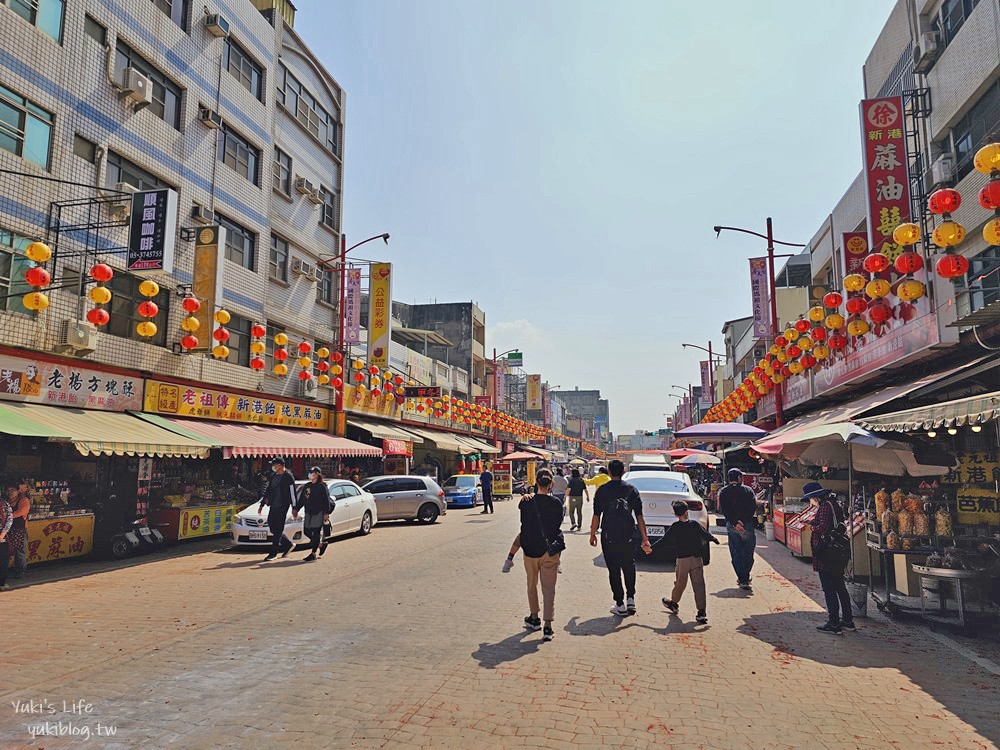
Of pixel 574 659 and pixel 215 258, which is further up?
pixel 215 258

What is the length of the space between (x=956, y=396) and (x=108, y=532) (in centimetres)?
1681

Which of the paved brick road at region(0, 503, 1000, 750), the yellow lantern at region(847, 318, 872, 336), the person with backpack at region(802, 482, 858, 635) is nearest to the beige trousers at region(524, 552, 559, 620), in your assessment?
the paved brick road at region(0, 503, 1000, 750)

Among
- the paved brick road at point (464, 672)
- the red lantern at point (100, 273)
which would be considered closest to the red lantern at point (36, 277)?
the red lantern at point (100, 273)

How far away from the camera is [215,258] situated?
618 inches

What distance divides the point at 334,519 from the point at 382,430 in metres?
11.7

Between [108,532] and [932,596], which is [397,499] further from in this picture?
[932,596]

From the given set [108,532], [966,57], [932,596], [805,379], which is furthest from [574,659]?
[805,379]

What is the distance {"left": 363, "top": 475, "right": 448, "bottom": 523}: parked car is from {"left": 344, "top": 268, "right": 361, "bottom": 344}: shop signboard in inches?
246

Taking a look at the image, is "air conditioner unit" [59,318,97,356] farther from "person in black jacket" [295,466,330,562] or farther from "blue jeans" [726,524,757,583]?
"blue jeans" [726,524,757,583]

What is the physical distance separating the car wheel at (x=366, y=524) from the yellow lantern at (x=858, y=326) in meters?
12.7

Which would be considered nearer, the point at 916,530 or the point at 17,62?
the point at 916,530

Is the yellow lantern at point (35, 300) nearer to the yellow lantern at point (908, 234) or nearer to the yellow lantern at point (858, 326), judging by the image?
the yellow lantern at point (908, 234)

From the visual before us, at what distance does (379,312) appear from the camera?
2477 cm

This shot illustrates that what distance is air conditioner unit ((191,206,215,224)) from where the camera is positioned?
55.4 feet
